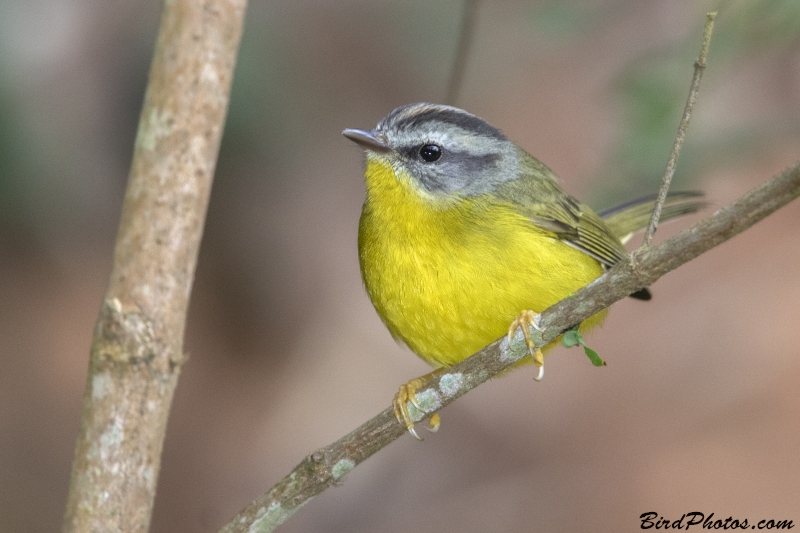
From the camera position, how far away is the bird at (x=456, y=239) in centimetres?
331

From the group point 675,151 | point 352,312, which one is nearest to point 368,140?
point 675,151

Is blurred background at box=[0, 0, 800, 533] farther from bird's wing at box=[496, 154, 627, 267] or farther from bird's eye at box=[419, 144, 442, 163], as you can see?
bird's eye at box=[419, 144, 442, 163]

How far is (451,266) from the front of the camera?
3.29 meters

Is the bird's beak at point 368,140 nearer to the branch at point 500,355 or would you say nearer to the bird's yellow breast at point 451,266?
the bird's yellow breast at point 451,266

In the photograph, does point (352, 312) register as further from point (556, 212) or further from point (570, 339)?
point (570, 339)

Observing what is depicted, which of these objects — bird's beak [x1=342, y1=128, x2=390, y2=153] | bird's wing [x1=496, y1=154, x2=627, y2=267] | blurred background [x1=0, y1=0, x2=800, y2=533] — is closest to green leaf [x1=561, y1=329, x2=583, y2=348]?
bird's wing [x1=496, y1=154, x2=627, y2=267]

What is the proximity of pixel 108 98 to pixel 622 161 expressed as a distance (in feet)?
10.3

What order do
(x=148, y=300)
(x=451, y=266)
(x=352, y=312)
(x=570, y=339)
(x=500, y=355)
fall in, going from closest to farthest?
1. (x=148, y=300)
2. (x=570, y=339)
3. (x=500, y=355)
4. (x=451, y=266)
5. (x=352, y=312)

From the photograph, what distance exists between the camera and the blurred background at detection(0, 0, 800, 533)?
17.0ft

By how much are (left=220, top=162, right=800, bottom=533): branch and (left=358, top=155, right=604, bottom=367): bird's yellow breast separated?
0.36 m

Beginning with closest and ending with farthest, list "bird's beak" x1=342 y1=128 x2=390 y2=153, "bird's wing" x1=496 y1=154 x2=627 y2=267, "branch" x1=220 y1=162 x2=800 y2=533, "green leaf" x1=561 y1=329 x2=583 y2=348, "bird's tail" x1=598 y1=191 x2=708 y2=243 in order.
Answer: "branch" x1=220 y1=162 x2=800 y2=533 → "green leaf" x1=561 y1=329 x2=583 y2=348 → "bird's beak" x1=342 y1=128 x2=390 y2=153 → "bird's wing" x1=496 y1=154 x2=627 y2=267 → "bird's tail" x1=598 y1=191 x2=708 y2=243

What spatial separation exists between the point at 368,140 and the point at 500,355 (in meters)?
1.18

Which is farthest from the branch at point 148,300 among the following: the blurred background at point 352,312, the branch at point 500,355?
the blurred background at point 352,312

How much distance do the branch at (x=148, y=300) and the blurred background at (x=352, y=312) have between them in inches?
97.7
